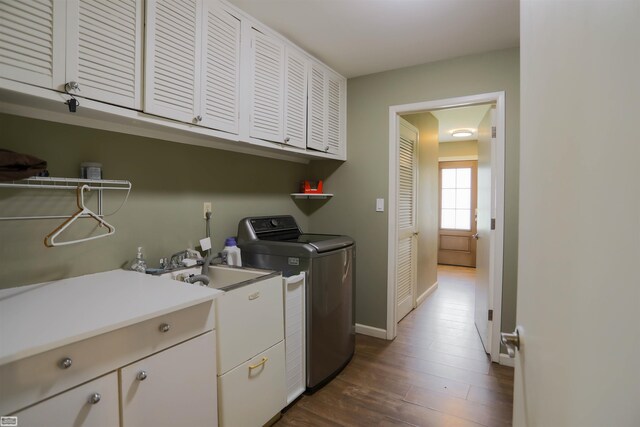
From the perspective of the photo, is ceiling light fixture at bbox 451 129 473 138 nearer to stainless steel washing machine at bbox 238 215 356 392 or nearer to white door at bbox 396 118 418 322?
white door at bbox 396 118 418 322

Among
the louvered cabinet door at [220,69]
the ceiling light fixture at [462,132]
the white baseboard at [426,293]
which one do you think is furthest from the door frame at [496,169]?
the ceiling light fixture at [462,132]

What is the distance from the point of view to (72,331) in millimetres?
897

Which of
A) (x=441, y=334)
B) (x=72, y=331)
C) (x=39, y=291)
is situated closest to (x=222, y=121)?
(x=39, y=291)

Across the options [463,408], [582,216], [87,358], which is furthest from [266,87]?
[463,408]

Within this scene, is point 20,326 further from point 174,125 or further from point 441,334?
point 441,334

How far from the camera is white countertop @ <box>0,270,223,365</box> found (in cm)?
85

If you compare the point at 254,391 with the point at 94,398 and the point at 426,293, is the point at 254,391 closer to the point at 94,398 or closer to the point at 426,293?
the point at 94,398

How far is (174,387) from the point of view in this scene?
1.21 meters

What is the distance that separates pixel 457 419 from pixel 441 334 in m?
1.26

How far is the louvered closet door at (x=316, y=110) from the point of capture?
2.56 metres

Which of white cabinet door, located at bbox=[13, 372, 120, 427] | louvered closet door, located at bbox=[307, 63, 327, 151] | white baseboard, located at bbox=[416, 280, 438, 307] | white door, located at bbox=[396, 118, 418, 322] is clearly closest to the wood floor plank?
white door, located at bbox=[396, 118, 418, 322]

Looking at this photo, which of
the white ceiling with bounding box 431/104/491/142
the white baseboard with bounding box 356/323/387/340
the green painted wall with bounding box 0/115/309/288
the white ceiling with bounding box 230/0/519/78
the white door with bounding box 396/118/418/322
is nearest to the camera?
the green painted wall with bounding box 0/115/309/288

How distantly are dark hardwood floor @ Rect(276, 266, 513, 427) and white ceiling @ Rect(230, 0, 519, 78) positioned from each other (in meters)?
2.47

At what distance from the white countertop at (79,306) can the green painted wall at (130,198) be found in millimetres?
131
